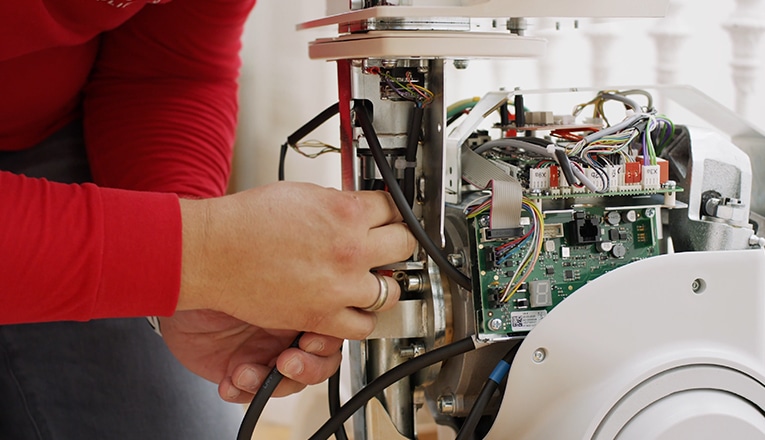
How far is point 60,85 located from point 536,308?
65cm

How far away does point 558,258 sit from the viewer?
26.6 inches

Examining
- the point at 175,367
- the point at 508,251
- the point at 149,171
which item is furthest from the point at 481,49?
the point at 175,367

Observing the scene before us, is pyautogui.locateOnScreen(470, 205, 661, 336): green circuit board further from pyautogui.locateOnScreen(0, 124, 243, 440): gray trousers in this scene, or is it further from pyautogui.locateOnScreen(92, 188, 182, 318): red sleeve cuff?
pyautogui.locateOnScreen(0, 124, 243, 440): gray trousers

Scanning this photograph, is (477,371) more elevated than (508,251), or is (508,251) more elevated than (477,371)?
(508,251)

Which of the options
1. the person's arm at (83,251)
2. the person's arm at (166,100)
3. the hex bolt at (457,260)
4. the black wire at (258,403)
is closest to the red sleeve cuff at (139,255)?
the person's arm at (83,251)

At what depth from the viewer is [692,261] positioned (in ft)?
2.14

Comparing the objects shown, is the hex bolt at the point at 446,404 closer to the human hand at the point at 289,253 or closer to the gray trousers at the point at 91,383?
the human hand at the point at 289,253

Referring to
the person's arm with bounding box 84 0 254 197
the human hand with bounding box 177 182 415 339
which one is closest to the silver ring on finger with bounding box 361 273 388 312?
the human hand with bounding box 177 182 415 339

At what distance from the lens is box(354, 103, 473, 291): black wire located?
2.14 ft

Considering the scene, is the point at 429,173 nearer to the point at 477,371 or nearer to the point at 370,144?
the point at 370,144

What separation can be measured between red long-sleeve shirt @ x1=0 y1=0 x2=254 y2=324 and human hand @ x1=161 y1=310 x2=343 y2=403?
13 centimetres

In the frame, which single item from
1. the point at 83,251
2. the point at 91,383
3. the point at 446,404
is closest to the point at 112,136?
the point at 91,383

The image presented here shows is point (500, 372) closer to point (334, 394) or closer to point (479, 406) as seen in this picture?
point (479, 406)

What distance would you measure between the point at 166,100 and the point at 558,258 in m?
0.59
